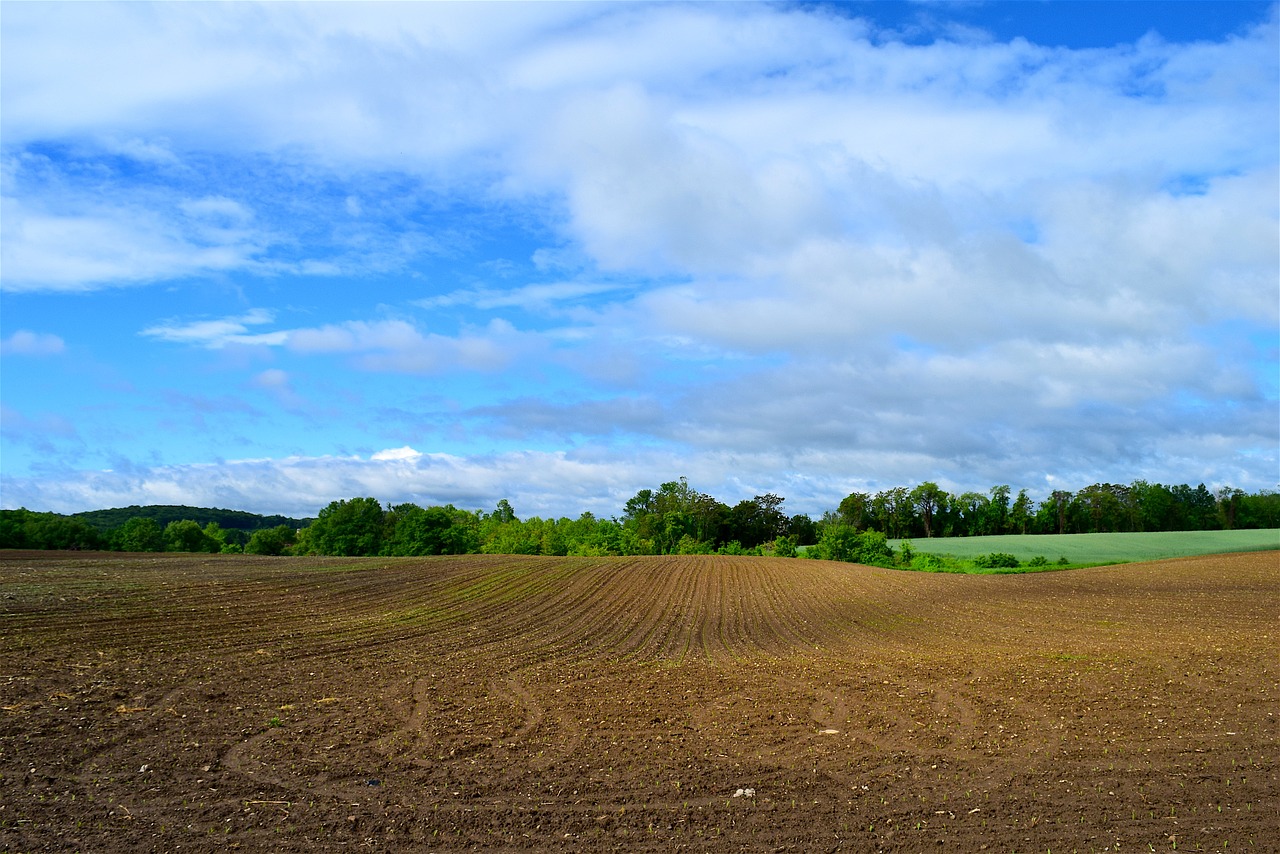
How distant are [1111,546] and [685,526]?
147 feet

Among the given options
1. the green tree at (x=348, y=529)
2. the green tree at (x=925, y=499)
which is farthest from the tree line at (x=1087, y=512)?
the green tree at (x=348, y=529)

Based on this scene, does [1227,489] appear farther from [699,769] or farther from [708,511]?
[699,769]

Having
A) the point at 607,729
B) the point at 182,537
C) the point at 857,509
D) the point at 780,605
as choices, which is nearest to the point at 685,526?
the point at 857,509

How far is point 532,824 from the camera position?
1002 centimetres

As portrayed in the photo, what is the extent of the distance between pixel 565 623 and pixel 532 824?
64.1 feet

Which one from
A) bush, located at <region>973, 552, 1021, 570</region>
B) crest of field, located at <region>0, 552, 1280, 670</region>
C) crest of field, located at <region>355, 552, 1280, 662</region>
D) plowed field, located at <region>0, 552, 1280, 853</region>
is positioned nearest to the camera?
plowed field, located at <region>0, 552, 1280, 853</region>

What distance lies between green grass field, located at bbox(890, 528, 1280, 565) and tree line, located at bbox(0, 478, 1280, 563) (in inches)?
341

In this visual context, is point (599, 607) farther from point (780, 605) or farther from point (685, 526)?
point (685, 526)

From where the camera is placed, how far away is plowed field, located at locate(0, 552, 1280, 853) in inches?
390

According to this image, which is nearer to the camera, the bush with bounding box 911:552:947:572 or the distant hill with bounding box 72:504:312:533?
the bush with bounding box 911:552:947:572

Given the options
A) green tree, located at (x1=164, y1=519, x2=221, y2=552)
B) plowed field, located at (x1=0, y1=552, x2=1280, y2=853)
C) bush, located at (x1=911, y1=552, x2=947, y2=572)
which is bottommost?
plowed field, located at (x1=0, y1=552, x2=1280, y2=853)

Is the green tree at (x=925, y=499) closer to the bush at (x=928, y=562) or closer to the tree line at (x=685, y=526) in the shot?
the tree line at (x=685, y=526)

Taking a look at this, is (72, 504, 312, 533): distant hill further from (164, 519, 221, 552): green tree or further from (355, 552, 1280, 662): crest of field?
(355, 552, 1280, 662): crest of field

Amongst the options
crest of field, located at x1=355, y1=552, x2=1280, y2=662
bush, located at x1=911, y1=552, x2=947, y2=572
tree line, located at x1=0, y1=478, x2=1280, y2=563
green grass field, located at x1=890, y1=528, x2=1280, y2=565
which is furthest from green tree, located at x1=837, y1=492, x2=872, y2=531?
crest of field, located at x1=355, y1=552, x2=1280, y2=662
